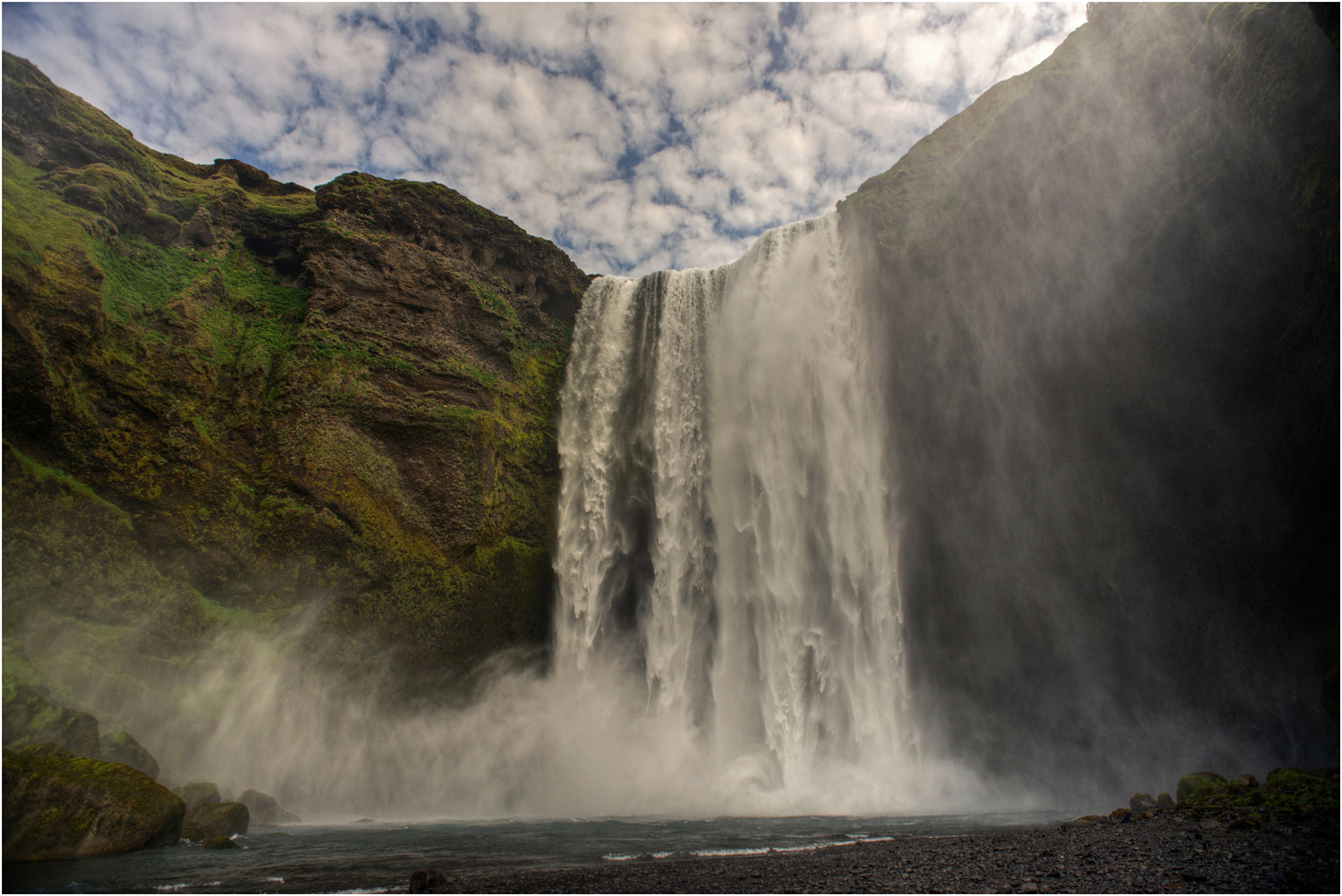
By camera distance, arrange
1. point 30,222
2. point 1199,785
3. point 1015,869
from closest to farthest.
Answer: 1. point 1015,869
2. point 1199,785
3. point 30,222

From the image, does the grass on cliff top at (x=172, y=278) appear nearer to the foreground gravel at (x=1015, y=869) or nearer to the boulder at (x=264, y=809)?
the boulder at (x=264, y=809)

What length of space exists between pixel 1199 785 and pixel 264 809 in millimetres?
18097

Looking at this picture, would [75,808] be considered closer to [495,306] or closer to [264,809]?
[264,809]

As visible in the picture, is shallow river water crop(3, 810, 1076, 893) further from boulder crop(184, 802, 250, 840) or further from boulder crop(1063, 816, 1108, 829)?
boulder crop(1063, 816, 1108, 829)

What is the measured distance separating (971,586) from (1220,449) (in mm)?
6201

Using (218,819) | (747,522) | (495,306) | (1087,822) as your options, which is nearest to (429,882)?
(218,819)

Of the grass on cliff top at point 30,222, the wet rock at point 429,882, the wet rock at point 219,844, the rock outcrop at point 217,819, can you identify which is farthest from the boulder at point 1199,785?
the grass on cliff top at point 30,222

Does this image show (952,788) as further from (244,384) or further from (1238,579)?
(244,384)

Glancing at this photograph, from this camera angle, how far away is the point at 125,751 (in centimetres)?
1059

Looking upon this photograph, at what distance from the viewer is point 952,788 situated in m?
14.4

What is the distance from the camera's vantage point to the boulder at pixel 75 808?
721 cm

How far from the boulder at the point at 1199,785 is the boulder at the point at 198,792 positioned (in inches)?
694

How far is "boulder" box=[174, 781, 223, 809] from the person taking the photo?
434 inches

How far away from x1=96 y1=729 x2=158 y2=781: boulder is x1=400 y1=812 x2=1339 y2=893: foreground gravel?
8.59 m
